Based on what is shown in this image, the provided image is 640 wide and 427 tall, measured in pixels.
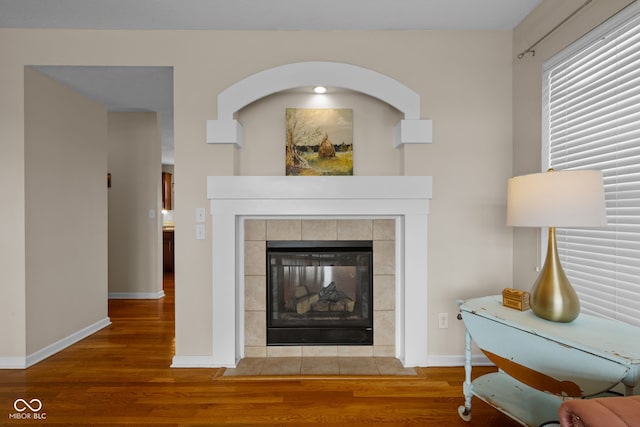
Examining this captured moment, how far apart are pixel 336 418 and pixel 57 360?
2.21 meters

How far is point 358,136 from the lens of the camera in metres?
2.70

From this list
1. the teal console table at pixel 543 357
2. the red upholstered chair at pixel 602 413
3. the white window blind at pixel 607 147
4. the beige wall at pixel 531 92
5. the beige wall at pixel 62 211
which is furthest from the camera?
the beige wall at pixel 62 211

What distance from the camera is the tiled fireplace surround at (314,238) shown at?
8.86 ft

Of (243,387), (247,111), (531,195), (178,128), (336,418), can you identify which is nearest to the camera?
(531,195)

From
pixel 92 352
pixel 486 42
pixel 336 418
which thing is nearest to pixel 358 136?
pixel 486 42

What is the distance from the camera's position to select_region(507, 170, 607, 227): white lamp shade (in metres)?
1.50

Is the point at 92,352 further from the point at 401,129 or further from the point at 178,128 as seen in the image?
the point at 401,129

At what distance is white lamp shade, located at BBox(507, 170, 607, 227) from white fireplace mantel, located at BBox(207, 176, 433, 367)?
943 millimetres

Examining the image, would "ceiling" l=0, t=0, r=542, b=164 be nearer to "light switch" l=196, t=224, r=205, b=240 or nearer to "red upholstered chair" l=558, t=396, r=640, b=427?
"light switch" l=196, t=224, r=205, b=240

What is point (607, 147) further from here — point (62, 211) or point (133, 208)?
point (133, 208)

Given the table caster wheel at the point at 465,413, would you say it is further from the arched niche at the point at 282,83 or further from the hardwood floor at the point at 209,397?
the arched niche at the point at 282,83

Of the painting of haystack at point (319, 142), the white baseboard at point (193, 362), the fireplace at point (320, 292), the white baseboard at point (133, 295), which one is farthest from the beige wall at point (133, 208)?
the painting of haystack at point (319, 142)

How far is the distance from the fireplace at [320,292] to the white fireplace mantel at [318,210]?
12.0 inches

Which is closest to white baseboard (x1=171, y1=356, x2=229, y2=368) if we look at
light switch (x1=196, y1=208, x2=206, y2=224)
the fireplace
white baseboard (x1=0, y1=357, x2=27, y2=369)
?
the fireplace
